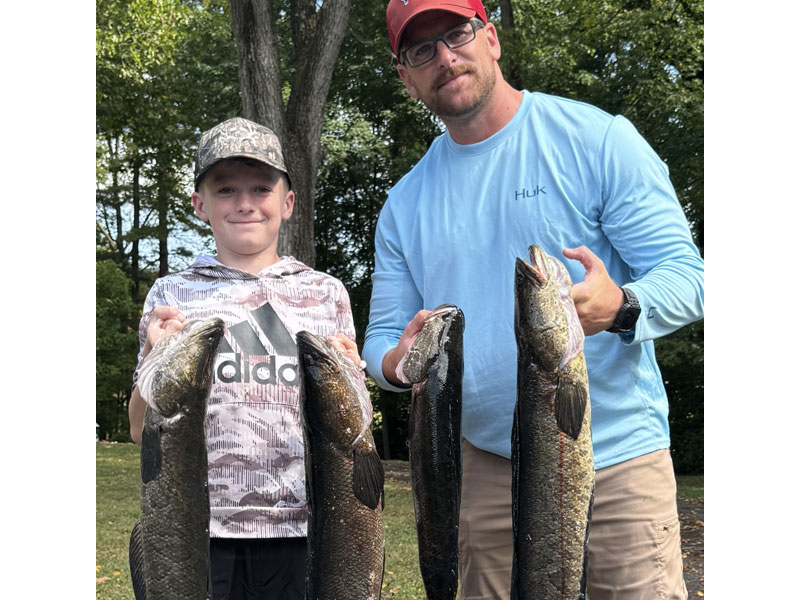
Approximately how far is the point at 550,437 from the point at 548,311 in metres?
0.35

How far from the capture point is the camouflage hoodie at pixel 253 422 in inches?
112

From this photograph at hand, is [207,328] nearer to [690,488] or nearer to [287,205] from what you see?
[287,205]

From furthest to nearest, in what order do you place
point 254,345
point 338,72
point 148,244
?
point 148,244 → point 338,72 → point 254,345

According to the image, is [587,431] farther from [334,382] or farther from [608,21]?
[608,21]

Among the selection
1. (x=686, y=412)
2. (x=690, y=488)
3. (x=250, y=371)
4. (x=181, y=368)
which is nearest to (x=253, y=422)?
(x=250, y=371)

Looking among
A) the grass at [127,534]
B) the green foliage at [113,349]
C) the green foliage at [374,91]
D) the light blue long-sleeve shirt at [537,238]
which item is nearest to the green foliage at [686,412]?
the green foliage at [374,91]

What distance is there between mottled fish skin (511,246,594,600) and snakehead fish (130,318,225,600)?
0.89 metres

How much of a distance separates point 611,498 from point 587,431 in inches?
31.6

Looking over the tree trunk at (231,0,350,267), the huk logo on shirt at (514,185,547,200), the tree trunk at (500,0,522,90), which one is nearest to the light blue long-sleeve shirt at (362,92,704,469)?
the huk logo on shirt at (514,185,547,200)

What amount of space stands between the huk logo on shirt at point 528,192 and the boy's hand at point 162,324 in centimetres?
119

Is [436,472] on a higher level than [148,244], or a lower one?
lower

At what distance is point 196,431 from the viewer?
7.62 ft

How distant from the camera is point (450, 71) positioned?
274 cm
